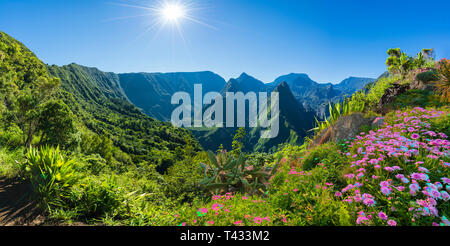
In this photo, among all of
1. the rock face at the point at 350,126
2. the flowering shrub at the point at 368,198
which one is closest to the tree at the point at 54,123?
the flowering shrub at the point at 368,198

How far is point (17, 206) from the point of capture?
2.98m

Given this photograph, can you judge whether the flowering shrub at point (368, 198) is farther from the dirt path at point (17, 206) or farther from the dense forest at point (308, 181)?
the dirt path at point (17, 206)


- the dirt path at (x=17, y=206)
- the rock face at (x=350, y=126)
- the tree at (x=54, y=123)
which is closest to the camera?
the dirt path at (x=17, y=206)

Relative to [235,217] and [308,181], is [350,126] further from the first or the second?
[235,217]

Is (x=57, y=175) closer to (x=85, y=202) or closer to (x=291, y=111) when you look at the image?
(x=85, y=202)

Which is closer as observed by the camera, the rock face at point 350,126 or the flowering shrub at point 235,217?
the flowering shrub at point 235,217

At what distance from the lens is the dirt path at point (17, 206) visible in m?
2.69

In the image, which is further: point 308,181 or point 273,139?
point 273,139

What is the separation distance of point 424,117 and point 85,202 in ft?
24.8

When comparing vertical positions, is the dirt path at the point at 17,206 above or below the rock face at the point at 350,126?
below

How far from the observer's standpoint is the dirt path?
106 inches

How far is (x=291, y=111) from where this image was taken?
180250 millimetres

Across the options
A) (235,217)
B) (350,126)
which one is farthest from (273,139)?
(235,217)
